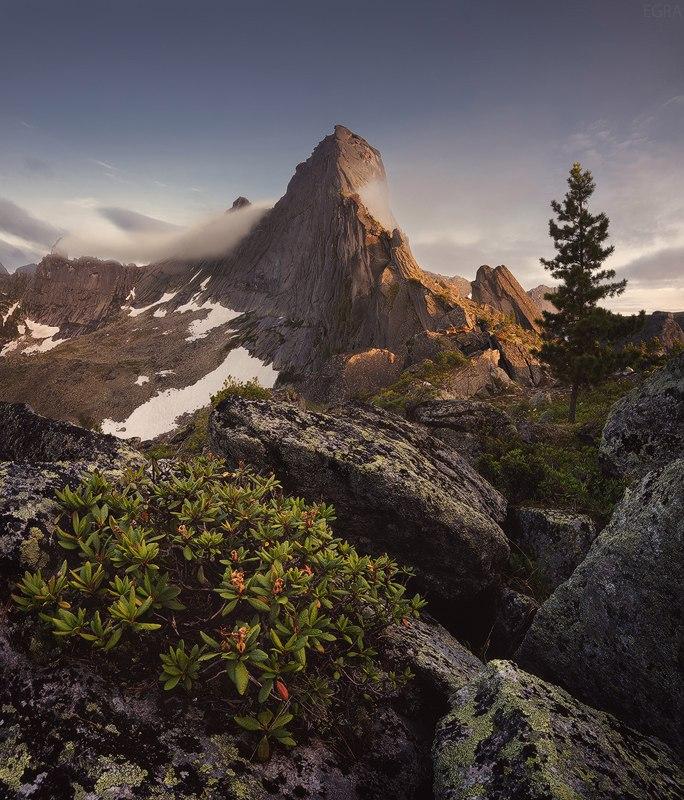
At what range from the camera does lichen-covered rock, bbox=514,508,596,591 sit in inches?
343

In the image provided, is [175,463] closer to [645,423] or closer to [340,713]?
[340,713]

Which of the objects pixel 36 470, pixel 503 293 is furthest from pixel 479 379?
pixel 503 293

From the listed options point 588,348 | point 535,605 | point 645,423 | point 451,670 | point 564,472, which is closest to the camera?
point 451,670

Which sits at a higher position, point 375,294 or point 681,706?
point 375,294

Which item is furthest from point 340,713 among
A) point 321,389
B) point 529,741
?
point 321,389

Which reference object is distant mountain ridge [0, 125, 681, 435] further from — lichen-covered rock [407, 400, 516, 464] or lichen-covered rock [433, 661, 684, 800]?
lichen-covered rock [433, 661, 684, 800]

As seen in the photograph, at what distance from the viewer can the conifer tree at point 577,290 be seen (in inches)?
1188

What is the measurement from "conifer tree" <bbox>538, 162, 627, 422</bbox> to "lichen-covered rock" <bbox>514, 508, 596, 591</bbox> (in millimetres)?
23821

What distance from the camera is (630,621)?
16.5 feet

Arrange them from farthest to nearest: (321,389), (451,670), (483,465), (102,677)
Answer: (321,389), (483,465), (451,670), (102,677)

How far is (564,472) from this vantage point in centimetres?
1213

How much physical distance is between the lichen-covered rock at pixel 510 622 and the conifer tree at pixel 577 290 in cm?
2638

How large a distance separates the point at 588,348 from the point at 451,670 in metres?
32.2

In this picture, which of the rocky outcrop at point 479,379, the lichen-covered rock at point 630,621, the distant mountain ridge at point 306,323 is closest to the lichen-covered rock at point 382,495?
the lichen-covered rock at point 630,621
